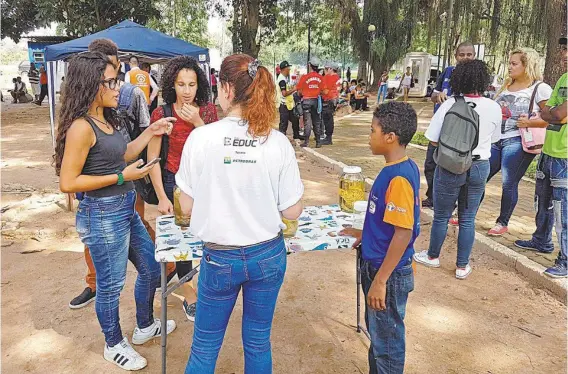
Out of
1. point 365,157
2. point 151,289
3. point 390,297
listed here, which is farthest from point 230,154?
point 365,157

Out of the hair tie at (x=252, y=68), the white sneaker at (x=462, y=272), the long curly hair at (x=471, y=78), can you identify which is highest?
the long curly hair at (x=471, y=78)

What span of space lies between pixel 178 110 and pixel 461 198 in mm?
2269

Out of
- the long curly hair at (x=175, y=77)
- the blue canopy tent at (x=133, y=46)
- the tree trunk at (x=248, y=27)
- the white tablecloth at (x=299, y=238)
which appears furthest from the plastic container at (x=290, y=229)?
the tree trunk at (x=248, y=27)

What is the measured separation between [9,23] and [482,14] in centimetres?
2099

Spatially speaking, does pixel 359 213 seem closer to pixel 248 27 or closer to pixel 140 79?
pixel 140 79

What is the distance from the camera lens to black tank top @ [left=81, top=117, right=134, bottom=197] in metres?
2.10

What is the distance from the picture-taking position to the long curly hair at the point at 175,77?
2.63m

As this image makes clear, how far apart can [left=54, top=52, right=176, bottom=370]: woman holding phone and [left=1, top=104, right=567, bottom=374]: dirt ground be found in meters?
0.48

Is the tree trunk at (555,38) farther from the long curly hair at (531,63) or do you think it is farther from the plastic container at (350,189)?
the plastic container at (350,189)

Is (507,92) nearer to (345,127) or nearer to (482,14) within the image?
(345,127)

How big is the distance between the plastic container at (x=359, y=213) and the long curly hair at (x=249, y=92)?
1.01m

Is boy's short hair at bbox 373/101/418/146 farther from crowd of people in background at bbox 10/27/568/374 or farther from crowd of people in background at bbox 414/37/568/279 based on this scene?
crowd of people in background at bbox 414/37/568/279

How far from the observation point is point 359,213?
2.53m

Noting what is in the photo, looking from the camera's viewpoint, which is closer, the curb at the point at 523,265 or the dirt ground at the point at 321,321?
the dirt ground at the point at 321,321
